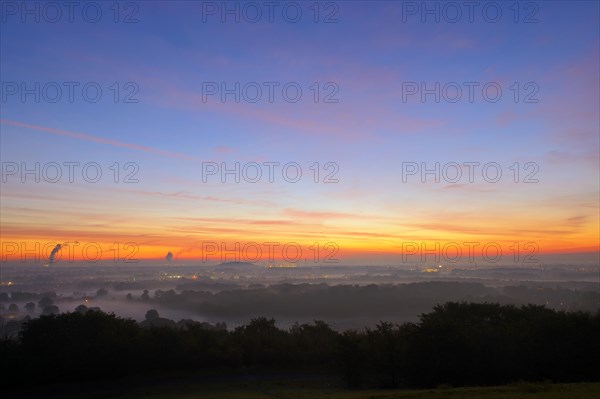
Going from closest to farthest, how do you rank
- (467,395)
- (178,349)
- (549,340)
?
(467,395) → (549,340) → (178,349)

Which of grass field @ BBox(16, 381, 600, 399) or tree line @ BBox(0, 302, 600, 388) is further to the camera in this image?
tree line @ BBox(0, 302, 600, 388)

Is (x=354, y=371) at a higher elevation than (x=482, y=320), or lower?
lower

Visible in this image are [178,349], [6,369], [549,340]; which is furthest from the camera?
[178,349]

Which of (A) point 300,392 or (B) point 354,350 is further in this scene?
(B) point 354,350

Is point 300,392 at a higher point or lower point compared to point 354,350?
lower

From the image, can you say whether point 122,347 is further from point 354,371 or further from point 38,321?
point 354,371

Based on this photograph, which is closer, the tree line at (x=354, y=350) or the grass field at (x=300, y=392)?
the grass field at (x=300, y=392)

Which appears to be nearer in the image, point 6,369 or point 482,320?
point 6,369

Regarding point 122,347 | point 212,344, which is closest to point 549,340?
point 212,344
